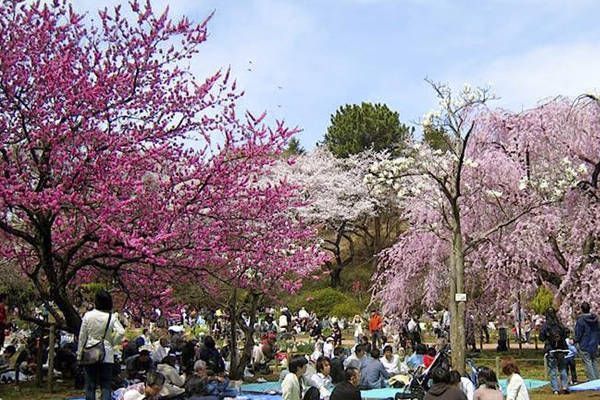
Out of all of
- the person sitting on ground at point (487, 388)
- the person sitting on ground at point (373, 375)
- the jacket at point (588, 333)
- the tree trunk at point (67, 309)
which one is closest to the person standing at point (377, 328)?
the jacket at point (588, 333)

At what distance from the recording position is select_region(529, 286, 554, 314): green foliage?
17.1 m

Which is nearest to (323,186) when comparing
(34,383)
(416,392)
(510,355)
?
(510,355)

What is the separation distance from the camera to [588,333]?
11.9 metres

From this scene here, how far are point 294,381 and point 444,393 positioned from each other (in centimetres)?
186

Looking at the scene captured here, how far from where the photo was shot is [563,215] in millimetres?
15461

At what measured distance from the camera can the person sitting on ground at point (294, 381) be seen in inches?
302

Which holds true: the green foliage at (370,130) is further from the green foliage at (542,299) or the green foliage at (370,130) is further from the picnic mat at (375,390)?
the picnic mat at (375,390)

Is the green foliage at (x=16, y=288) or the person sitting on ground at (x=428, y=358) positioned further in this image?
the green foliage at (x=16, y=288)

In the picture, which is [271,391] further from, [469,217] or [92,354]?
[469,217]

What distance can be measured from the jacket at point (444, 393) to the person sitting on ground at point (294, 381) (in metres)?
1.64

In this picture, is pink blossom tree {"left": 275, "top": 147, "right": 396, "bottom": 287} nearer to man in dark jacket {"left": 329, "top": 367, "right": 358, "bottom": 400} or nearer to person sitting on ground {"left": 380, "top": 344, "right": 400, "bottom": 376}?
person sitting on ground {"left": 380, "top": 344, "right": 400, "bottom": 376}

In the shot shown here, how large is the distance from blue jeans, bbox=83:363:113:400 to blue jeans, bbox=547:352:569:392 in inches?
275

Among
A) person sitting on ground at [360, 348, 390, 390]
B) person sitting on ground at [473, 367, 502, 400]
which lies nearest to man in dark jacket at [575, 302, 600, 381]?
person sitting on ground at [360, 348, 390, 390]

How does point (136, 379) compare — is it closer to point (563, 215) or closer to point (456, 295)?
point (456, 295)
